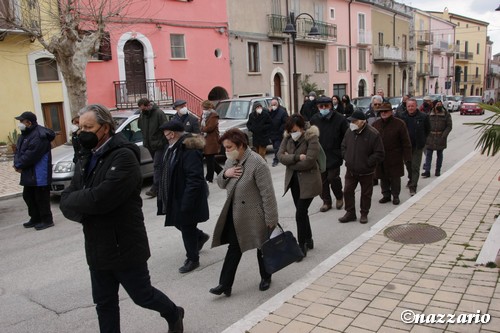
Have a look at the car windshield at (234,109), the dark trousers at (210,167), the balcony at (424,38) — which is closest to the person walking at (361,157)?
the dark trousers at (210,167)

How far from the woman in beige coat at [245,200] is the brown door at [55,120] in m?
13.8

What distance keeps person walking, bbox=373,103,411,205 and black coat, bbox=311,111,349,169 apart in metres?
0.93

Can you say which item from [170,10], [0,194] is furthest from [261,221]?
[170,10]

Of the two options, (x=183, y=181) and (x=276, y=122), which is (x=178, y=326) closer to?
(x=183, y=181)

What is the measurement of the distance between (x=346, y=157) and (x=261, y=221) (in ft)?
9.98

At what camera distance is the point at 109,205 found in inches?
121

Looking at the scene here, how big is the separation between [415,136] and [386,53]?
3336 cm

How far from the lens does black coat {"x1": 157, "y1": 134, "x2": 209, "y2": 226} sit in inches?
192

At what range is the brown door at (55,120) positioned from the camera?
1642 cm

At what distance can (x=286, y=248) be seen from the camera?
14.6 ft

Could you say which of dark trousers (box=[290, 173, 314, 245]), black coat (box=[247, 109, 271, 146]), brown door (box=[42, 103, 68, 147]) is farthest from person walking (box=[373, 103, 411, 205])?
brown door (box=[42, 103, 68, 147])

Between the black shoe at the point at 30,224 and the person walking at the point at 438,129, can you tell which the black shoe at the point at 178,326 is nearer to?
the black shoe at the point at 30,224

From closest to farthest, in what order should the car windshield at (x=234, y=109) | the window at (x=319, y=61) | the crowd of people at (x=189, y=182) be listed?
the crowd of people at (x=189, y=182) < the car windshield at (x=234, y=109) < the window at (x=319, y=61)

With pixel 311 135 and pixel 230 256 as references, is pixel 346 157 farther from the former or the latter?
pixel 230 256
